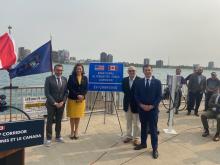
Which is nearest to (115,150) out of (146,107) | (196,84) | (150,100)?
(146,107)

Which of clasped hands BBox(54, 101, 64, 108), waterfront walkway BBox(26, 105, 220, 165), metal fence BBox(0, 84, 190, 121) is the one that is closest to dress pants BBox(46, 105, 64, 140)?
clasped hands BBox(54, 101, 64, 108)

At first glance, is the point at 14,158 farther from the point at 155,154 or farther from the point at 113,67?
the point at 113,67

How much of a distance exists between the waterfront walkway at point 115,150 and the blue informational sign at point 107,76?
1.07 metres

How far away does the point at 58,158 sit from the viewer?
582 cm

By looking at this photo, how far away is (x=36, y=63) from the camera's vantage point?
683 cm

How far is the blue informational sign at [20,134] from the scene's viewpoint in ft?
11.8

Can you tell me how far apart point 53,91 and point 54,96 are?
106 mm

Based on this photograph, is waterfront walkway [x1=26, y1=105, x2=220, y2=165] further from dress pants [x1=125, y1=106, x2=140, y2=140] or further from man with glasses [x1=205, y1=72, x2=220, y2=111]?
man with glasses [x1=205, y1=72, x2=220, y2=111]

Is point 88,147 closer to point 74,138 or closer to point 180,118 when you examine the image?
point 74,138

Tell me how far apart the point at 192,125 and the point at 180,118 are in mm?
920

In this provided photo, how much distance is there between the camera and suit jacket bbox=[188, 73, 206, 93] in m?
10.0

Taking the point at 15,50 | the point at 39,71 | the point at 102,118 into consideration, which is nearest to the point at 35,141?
the point at 15,50

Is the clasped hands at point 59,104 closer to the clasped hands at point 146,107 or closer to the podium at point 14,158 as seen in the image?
the clasped hands at point 146,107

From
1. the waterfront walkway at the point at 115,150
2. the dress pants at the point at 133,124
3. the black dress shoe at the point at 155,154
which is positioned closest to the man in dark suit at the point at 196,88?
the waterfront walkway at the point at 115,150
